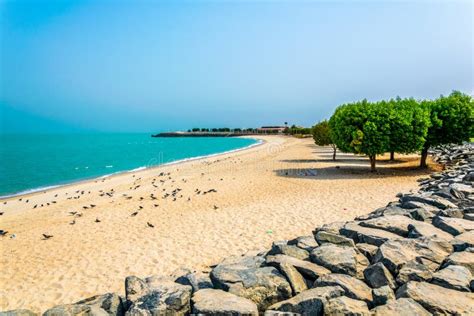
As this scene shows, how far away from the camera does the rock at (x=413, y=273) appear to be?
523 centimetres

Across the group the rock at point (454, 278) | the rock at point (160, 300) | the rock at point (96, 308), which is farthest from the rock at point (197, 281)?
the rock at point (454, 278)

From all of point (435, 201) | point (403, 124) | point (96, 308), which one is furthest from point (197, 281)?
point (403, 124)

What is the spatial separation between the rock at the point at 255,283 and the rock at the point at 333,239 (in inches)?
73.3

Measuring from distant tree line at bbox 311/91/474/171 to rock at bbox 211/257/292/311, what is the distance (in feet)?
65.1

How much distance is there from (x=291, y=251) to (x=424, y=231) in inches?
111

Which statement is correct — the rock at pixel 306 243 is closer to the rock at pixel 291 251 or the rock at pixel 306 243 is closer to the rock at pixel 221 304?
the rock at pixel 291 251

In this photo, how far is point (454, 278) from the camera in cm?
500

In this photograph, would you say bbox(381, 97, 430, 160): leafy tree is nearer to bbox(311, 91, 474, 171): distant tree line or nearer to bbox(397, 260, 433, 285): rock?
bbox(311, 91, 474, 171): distant tree line

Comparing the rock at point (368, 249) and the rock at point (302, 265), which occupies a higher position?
the rock at point (368, 249)

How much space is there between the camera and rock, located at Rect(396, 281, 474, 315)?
4.34 metres

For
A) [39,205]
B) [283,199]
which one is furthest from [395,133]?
[39,205]

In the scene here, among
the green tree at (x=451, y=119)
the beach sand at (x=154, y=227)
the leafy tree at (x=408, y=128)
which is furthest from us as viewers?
the green tree at (x=451, y=119)

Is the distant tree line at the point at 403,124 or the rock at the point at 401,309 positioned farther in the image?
the distant tree line at the point at 403,124

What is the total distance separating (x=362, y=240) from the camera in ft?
23.2
